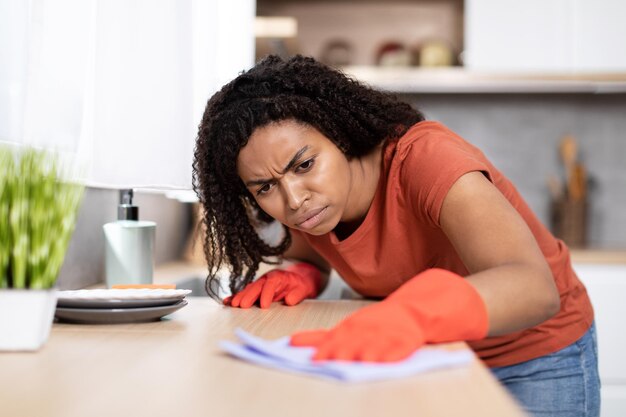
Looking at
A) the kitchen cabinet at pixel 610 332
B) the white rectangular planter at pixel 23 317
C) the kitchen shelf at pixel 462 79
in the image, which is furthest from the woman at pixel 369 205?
the kitchen shelf at pixel 462 79

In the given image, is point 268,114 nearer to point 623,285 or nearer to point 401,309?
point 401,309

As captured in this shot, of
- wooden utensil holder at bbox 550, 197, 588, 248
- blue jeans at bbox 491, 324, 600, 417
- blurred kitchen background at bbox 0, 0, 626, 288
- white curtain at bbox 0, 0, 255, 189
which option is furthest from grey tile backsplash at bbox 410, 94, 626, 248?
blue jeans at bbox 491, 324, 600, 417

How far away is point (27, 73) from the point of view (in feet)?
3.54

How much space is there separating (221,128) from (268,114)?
104mm

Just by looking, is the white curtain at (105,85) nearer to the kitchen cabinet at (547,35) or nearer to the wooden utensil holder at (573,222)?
the kitchen cabinet at (547,35)

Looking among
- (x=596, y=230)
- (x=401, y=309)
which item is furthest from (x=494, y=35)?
(x=401, y=309)

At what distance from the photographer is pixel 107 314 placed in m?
0.95

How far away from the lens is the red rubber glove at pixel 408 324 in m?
0.67

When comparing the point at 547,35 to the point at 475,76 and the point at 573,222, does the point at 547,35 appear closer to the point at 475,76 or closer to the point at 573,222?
the point at 475,76

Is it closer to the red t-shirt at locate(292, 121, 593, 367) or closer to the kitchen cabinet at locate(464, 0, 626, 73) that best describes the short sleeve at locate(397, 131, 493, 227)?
the red t-shirt at locate(292, 121, 593, 367)

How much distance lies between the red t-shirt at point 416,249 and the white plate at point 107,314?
0.41 metres

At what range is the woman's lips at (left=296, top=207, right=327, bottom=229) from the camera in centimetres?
119

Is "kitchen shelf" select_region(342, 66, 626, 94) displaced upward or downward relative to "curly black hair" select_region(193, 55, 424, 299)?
upward

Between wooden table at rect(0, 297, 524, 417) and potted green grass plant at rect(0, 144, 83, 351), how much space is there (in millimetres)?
34
